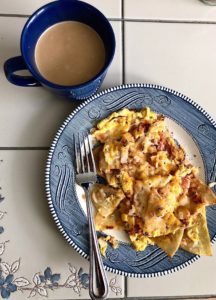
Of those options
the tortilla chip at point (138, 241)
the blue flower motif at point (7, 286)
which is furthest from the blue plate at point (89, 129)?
the blue flower motif at point (7, 286)

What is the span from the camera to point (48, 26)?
2.91 feet

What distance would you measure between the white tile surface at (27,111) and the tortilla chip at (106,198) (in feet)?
0.55

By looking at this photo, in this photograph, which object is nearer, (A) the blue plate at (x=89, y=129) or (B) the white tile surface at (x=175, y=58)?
(A) the blue plate at (x=89, y=129)

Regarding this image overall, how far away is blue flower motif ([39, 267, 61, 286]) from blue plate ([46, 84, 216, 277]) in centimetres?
10

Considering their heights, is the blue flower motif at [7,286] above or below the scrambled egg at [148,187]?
below

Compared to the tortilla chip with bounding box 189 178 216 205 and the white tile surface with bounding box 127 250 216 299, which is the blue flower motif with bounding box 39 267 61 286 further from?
the tortilla chip with bounding box 189 178 216 205

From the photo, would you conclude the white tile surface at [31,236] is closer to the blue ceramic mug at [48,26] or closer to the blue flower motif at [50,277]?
the blue flower motif at [50,277]

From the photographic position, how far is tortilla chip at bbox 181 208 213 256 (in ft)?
2.81

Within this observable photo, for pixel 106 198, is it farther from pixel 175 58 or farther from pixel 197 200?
pixel 175 58

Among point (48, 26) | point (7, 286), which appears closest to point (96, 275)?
point (7, 286)

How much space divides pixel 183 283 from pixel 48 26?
2.07 feet

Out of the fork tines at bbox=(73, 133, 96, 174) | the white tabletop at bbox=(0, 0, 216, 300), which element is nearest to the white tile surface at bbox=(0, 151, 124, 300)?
the white tabletop at bbox=(0, 0, 216, 300)

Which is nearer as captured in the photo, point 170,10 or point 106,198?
point 106,198

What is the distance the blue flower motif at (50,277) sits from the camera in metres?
0.89
